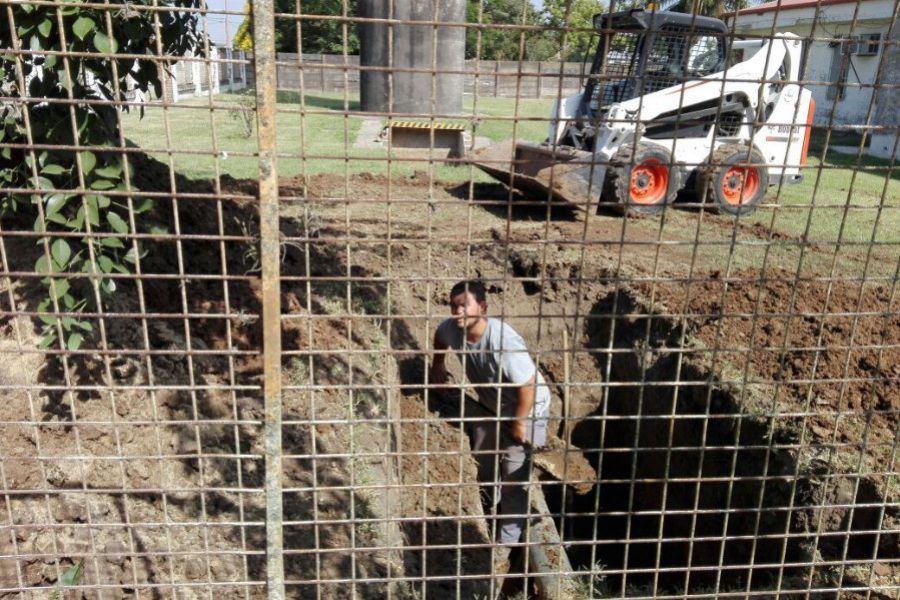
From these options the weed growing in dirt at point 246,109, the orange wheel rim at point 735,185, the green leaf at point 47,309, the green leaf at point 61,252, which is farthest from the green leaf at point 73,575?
the orange wheel rim at point 735,185

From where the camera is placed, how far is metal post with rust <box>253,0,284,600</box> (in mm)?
2402

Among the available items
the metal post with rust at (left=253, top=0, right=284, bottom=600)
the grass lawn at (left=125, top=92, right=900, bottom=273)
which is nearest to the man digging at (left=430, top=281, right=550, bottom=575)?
the metal post with rust at (left=253, top=0, right=284, bottom=600)

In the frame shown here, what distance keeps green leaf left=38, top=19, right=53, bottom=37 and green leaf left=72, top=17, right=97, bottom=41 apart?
0.40 feet

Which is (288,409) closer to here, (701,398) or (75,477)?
(75,477)

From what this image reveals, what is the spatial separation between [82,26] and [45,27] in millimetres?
188

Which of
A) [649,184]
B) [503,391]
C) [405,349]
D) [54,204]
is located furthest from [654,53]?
[54,204]

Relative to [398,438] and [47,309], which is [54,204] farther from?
[398,438]

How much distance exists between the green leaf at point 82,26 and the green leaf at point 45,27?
0.12 m

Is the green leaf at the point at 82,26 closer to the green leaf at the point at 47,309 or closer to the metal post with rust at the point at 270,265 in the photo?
the metal post with rust at the point at 270,265

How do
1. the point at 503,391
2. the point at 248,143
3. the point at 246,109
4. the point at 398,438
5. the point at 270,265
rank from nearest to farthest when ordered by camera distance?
the point at 270,265 → the point at 246,109 → the point at 398,438 → the point at 503,391 → the point at 248,143

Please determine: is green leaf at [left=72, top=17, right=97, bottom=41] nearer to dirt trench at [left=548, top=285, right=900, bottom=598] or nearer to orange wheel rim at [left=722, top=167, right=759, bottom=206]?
dirt trench at [left=548, top=285, right=900, bottom=598]

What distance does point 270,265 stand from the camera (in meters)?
2.53

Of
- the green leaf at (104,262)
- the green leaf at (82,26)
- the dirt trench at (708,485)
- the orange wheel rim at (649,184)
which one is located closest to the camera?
the green leaf at (82,26)

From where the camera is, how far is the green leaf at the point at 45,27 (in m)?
3.02
